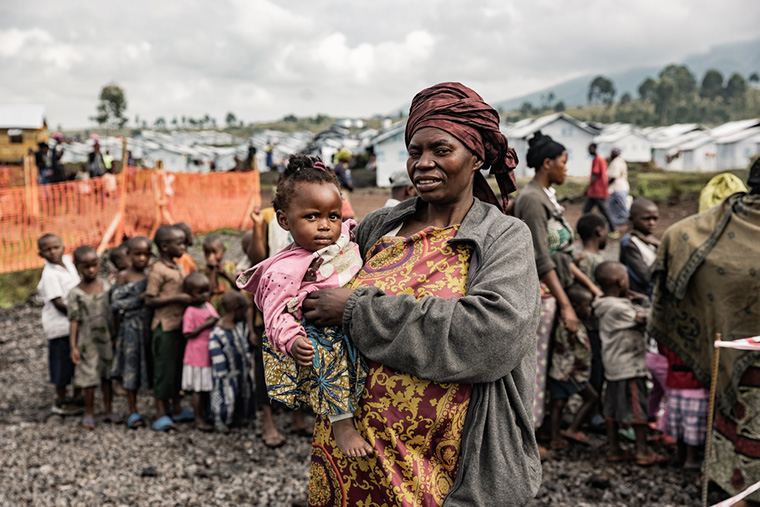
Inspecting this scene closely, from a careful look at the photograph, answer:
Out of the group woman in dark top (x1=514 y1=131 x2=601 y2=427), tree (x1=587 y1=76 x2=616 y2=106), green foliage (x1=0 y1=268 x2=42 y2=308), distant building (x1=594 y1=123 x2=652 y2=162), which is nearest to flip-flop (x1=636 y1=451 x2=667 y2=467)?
woman in dark top (x1=514 y1=131 x2=601 y2=427)

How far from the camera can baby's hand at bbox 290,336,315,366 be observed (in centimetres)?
181

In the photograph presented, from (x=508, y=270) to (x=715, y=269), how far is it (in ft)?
6.81

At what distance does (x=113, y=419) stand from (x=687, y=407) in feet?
14.4

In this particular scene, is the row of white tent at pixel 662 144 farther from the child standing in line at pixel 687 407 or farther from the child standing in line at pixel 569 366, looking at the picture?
the child standing in line at pixel 687 407

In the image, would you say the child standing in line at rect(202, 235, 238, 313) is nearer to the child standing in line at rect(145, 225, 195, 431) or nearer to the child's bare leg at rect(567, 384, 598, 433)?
the child standing in line at rect(145, 225, 195, 431)

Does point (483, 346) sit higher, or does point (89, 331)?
point (483, 346)

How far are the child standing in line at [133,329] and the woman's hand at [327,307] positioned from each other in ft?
11.9

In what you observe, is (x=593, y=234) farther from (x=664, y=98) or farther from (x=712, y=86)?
(x=712, y=86)

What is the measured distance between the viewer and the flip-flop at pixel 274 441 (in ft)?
15.5

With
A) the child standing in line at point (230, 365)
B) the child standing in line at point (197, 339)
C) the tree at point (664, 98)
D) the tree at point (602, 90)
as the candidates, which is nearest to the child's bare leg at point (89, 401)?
the child standing in line at point (197, 339)

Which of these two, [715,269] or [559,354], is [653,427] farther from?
[715,269]

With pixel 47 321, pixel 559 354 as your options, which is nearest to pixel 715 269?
pixel 559 354

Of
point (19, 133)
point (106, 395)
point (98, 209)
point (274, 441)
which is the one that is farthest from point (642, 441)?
point (19, 133)

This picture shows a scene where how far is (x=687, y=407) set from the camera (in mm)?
4051
